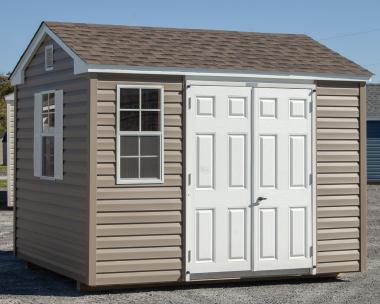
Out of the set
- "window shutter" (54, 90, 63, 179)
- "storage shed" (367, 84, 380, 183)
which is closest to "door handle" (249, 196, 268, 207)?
"window shutter" (54, 90, 63, 179)

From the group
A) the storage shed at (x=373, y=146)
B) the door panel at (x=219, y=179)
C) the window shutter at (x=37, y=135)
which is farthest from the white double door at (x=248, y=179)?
the storage shed at (x=373, y=146)

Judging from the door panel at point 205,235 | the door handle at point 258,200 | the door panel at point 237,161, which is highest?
the door panel at point 237,161

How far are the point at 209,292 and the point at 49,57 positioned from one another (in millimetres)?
3831

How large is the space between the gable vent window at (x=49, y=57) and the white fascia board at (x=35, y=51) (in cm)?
19

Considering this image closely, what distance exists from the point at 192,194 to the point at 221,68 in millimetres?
1577

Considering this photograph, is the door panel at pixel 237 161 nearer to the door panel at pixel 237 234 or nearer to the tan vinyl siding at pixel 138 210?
the door panel at pixel 237 234

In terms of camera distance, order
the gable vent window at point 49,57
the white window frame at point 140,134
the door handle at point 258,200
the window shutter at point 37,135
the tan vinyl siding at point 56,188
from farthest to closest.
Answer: the window shutter at point 37,135 < the gable vent window at point 49,57 < the door handle at point 258,200 < the tan vinyl siding at point 56,188 < the white window frame at point 140,134

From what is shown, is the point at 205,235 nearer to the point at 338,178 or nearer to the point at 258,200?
the point at 258,200

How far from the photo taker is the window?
38.4 ft

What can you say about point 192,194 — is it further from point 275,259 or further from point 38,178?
point 38,178

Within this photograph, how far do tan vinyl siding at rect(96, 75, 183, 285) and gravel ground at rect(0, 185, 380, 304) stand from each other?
11.0 inches

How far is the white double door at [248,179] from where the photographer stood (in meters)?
11.2

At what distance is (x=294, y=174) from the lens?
1164 centimetres

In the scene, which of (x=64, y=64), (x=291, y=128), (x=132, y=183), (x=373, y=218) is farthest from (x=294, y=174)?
(x=373, y=218)
